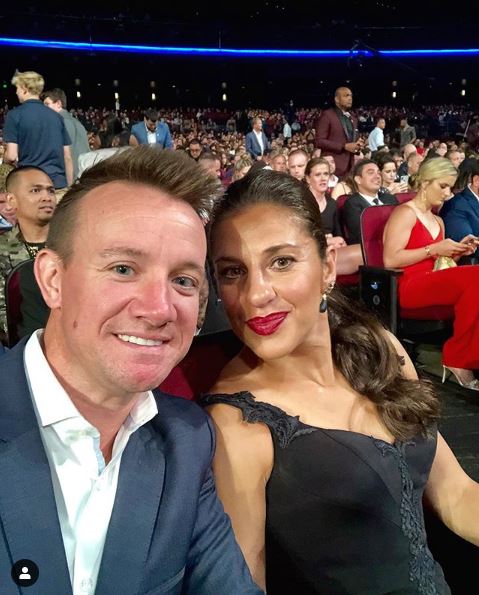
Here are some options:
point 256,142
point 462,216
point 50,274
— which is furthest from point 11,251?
point 256,142

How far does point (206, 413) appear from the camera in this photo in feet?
3.97

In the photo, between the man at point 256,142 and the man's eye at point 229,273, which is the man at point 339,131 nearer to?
A: the man at point 256,142

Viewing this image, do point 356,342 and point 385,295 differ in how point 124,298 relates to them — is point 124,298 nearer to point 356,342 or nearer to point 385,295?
point 356,342

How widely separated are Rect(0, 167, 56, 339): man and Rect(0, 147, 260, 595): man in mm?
2182

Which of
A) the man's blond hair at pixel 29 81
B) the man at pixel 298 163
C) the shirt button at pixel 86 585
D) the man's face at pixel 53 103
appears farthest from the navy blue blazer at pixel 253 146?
the shirt button at pixel 86 585

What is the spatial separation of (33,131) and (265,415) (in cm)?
410

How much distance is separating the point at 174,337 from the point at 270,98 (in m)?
26.8

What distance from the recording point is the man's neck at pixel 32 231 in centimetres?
320

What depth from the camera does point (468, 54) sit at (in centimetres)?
2405

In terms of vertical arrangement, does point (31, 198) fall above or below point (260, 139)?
above

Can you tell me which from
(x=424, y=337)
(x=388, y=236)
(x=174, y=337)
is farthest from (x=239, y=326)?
(x=424, y=337)

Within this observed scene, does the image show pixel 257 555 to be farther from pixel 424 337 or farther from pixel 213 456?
pixel 424 337

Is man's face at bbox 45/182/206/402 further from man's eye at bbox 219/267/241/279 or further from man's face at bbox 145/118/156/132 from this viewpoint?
man's face at bbox 145/118/156/132

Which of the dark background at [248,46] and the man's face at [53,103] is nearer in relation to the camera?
the man's face at [53,103]
